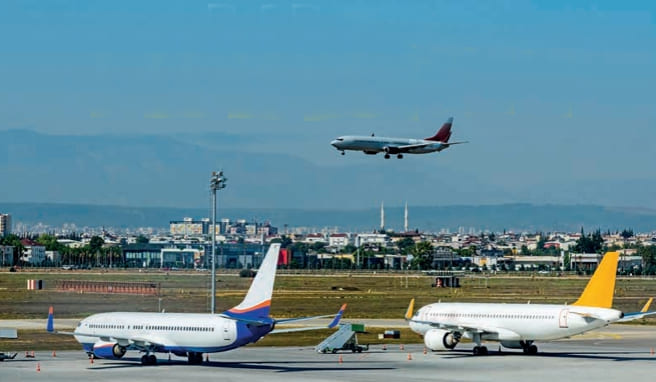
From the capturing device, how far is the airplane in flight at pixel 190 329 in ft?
227

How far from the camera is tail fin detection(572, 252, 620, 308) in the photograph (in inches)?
3046

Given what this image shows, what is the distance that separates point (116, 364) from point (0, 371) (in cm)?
724

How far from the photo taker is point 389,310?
454 ft

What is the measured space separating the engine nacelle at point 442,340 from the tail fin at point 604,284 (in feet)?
33.1

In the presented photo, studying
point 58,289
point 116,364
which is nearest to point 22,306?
point 58,289

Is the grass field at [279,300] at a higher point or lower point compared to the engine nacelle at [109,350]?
higher

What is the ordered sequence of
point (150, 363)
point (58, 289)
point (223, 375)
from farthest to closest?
point (58, 289) → point (150, 363) → point (223, 375)

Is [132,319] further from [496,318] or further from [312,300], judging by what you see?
[312,300]

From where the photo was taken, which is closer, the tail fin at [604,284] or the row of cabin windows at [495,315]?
the tail fin at [604,284]

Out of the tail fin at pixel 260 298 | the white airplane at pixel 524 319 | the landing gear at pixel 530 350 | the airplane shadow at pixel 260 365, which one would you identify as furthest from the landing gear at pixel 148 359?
the landing gear at pixel 530 350

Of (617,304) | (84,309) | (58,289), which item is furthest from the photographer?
(58,289)

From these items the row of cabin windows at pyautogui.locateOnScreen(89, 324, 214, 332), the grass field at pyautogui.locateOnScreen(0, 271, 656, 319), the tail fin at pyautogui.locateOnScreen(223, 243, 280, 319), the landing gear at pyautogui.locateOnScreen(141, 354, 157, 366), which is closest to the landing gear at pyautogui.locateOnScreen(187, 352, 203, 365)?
the landing gear at pyautogui.locateOnScreen(141, 354, 157, 366)

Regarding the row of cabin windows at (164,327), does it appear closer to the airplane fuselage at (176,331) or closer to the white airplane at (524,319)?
the airplane fuselage at (176,331)

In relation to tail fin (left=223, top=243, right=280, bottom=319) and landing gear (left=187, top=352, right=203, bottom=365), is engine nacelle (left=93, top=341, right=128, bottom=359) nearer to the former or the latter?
landing gear (left=187, top=352, right=203, bottom=365)
